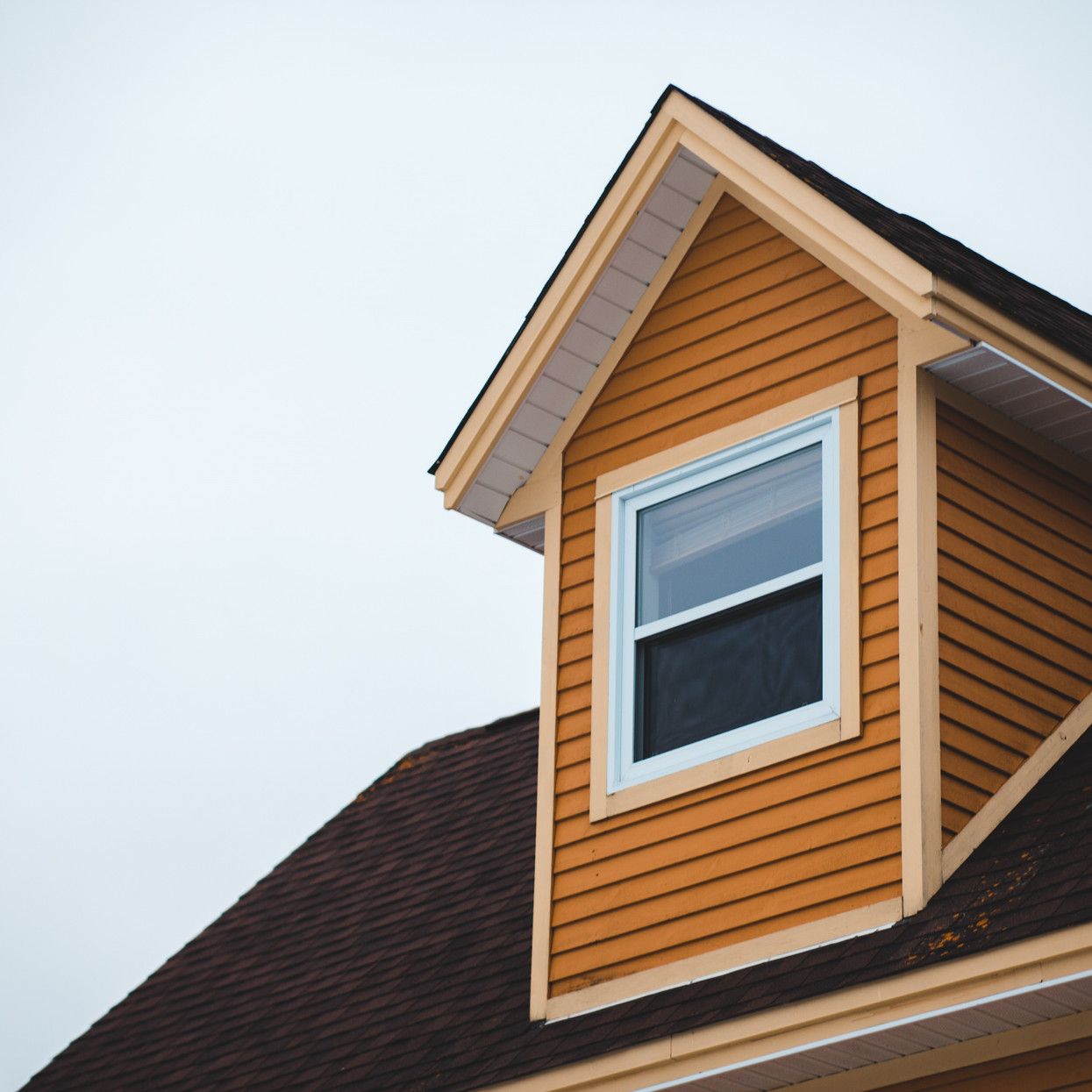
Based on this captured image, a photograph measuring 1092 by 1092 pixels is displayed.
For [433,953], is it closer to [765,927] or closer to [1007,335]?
[765,927]

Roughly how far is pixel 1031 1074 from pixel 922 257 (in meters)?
2.93

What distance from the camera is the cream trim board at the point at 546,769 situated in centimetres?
A: 821

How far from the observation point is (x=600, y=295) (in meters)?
8.91

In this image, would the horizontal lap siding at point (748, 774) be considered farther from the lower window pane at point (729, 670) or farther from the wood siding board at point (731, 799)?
the lower window pane at point (729, 670)

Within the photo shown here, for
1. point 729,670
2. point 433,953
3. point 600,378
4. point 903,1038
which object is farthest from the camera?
point 433,953

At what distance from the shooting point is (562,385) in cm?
903

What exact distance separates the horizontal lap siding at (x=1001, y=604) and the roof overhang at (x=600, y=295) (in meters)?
0.96

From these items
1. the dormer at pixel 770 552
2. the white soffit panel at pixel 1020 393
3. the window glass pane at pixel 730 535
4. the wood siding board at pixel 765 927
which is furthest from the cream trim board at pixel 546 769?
the white soffit panel at pixel 1020 393

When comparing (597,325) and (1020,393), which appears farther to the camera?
(597,325)

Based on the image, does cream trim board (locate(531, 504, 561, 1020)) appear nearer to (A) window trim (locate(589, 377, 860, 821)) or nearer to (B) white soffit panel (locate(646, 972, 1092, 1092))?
(A) window trim (locate(589, 377, 860, 821))

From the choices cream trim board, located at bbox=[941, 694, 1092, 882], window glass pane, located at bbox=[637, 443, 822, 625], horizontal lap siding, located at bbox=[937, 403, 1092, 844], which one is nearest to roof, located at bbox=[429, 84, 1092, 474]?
horizontal lap siding, located at bbox=[937, 403, 1092, 844]

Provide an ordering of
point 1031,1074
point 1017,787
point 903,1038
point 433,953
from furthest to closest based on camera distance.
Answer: point 433,953, point 1017,787, point 903,1038, point 1031,1074

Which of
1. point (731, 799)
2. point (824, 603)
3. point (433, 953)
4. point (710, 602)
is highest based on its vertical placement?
point (710, 602)

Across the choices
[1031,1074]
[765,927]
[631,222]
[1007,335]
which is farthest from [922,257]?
[1031,1074]
